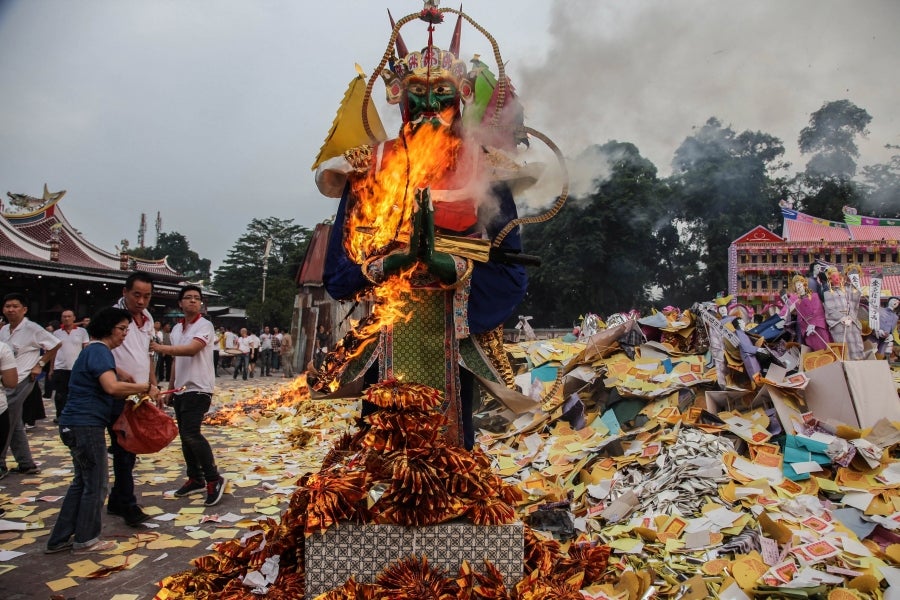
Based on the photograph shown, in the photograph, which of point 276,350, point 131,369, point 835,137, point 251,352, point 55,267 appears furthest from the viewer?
point 835,137

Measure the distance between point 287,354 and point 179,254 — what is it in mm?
60612

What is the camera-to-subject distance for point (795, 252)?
28656 mm

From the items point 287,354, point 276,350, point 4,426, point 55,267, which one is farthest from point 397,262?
point 276,350

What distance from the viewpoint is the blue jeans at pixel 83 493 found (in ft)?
14.4

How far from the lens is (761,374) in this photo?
684cm

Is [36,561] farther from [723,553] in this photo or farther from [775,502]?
[775,502]

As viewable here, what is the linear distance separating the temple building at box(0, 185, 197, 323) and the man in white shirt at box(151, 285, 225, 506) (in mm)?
16215

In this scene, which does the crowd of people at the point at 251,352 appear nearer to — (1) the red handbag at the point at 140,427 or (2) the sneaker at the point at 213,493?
(2) the sneaker at the point at 213,493

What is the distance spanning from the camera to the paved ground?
3787mm

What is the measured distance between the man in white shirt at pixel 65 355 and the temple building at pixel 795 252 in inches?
1063

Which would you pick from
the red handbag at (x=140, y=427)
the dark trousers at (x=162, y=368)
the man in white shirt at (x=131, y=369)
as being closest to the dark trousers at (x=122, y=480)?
the man in white shirt at (x=131, y=369)

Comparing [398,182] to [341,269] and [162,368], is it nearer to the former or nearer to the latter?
[341,269]

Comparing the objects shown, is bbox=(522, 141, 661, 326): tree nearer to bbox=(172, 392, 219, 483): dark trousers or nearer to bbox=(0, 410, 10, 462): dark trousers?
bbox=(172, 392, 219, 483): dark trousers

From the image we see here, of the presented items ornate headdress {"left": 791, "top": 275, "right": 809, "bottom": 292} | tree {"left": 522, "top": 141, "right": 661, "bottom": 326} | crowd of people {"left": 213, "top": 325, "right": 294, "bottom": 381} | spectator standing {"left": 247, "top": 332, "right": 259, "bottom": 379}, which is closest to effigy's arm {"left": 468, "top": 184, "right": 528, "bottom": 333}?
ornate headdress {"left": 791, "top": 275, "right": 809, "bottom": 292}
